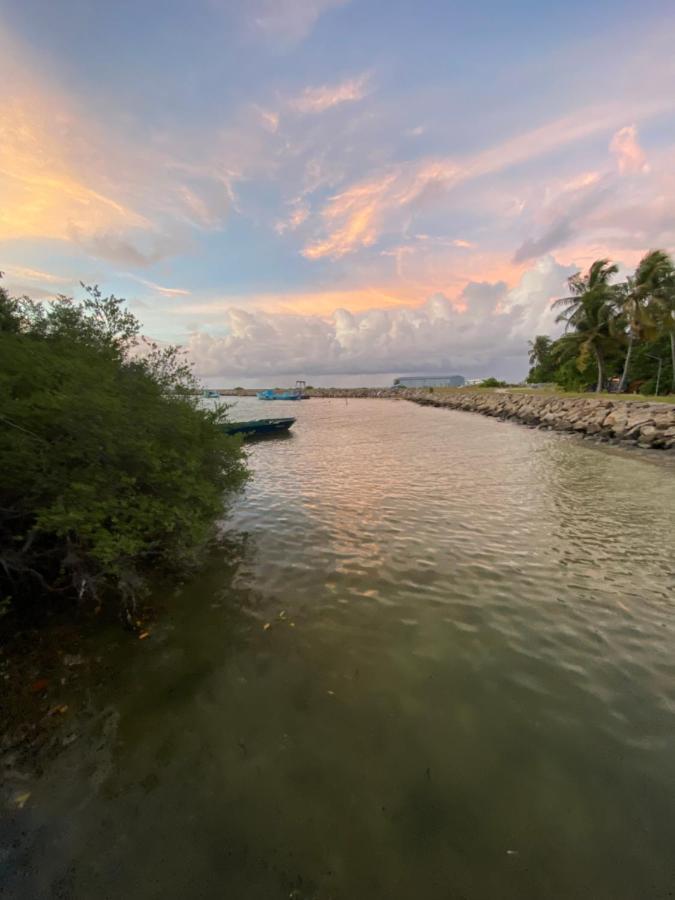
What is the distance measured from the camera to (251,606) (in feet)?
20.5

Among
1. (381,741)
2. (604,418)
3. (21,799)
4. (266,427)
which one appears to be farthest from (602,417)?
(21,799)

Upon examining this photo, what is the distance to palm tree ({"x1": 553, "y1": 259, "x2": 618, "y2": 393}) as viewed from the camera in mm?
39594

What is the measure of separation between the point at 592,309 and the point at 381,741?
164ft

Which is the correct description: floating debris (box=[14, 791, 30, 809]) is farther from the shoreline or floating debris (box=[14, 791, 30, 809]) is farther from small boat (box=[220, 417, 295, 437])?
small boat (box=[220, 417, 295, 437])

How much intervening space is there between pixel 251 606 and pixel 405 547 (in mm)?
3840

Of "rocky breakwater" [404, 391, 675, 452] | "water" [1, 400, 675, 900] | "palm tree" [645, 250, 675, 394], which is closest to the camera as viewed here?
"water" [1, 400, 675, 900]

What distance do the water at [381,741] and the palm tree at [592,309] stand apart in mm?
42259

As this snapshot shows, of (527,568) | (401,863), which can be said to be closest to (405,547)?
(527,568)

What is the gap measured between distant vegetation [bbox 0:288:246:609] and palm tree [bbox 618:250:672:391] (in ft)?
147

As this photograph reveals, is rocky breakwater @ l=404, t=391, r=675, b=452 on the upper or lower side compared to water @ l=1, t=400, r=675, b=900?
upper

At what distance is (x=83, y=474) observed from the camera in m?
4.62

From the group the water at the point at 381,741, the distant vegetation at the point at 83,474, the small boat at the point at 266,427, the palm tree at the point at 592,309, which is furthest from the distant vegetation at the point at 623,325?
the distant vegetation at the point at 83,474

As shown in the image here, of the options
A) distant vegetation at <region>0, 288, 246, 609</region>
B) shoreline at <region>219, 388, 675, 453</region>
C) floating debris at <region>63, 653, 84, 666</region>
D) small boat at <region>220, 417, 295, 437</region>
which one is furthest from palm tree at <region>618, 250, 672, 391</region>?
floating debris at <region>63, 653, 84, 666</region>

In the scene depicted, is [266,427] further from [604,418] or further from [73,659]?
[73,659]
